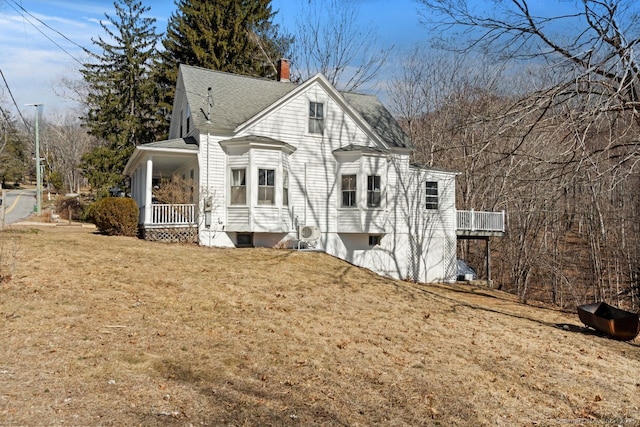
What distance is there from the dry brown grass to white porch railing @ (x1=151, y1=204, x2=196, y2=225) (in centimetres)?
303

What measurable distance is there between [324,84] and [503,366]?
13441 millimetres

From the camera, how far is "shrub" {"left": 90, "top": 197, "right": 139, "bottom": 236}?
52.1ft

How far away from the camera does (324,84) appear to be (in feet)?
61.2

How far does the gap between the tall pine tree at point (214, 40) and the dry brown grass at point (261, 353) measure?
68.8 feet

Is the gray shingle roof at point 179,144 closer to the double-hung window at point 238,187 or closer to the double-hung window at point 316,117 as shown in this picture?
the double-hung window at point 238,187

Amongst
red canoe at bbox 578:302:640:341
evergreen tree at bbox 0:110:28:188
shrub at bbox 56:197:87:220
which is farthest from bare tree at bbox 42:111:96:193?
red canoe at bbox 578:302:640:341

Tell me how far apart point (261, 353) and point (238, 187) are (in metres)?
10.3

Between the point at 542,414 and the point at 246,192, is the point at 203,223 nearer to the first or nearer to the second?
the point at 246,192

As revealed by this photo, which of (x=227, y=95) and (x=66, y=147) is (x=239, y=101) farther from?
(x=66, y=147)

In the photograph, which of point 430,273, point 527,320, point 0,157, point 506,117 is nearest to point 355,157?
point 430,273

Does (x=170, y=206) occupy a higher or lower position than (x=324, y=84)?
lower

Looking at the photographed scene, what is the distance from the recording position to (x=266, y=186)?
55.3 ft

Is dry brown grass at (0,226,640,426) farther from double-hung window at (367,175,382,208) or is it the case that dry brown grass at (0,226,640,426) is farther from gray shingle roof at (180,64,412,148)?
gray shingle roof at (180,64,412,148)

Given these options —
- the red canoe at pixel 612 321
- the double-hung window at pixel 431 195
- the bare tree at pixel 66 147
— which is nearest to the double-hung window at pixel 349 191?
the double-hung window at pixel 431 195
